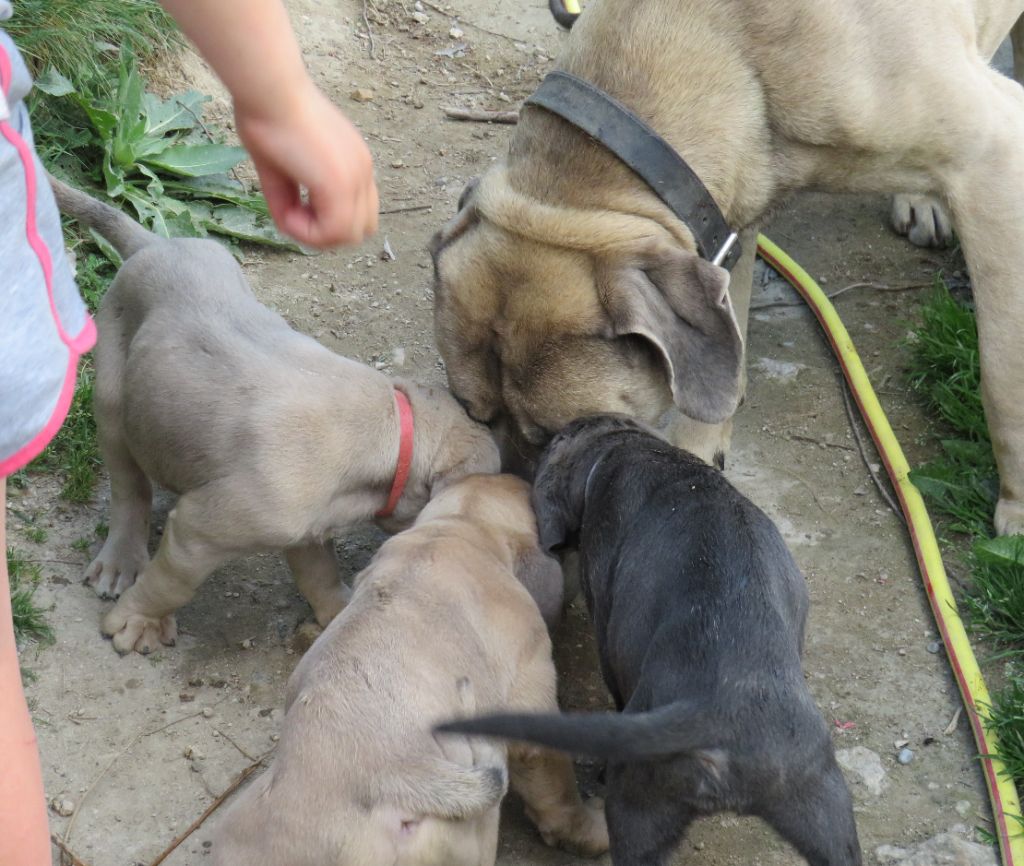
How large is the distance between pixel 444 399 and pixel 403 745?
4.84 feet

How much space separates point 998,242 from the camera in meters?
4.04

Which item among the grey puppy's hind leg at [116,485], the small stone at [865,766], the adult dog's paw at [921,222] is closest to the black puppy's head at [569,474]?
the small stone at [865,766]

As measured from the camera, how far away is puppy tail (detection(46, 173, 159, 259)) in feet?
14.2

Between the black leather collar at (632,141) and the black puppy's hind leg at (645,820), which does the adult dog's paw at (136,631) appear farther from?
the black leather collar at (632,141)

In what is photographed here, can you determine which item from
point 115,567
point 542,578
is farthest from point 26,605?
point 542,578

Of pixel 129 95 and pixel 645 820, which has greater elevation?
pixel 645 820

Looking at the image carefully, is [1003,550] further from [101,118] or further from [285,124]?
[101,118]

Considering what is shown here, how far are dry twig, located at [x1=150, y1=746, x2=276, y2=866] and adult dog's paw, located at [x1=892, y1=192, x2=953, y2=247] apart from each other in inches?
148

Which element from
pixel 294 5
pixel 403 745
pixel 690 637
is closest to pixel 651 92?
pixel 690 637

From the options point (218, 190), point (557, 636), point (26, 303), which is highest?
point (26, 303)

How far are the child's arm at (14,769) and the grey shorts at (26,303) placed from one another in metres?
0.24

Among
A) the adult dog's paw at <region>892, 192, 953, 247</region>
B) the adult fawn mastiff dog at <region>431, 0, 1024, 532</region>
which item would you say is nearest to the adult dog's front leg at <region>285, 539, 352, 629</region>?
the adult fawn mastiff dog at <region>431, 0, 1024, 532</region>

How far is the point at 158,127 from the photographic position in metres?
5.68

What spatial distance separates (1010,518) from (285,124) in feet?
10.0
